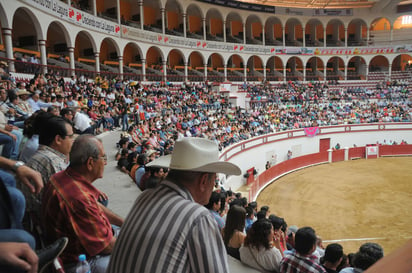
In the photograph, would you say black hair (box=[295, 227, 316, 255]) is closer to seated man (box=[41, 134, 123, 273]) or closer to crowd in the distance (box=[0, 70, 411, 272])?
crowd in the distance (box=[0, 70, 411, 272])

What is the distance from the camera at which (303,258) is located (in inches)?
115

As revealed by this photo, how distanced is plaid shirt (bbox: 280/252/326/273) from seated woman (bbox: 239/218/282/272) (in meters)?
0.12

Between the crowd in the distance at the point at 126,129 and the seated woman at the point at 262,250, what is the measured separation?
0.04ft

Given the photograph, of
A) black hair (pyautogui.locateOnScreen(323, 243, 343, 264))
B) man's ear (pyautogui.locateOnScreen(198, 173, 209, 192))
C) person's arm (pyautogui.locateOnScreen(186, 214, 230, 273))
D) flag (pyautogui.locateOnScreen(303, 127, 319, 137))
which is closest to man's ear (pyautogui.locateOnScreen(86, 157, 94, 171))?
man's ear (pyautogui.locateOnScreen(198, 173, 209, 192))

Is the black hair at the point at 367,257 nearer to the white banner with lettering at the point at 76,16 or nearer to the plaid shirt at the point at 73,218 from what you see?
the plaid shirt at the point at 73,218

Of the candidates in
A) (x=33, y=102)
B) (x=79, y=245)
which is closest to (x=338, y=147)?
(x=33, y=102)

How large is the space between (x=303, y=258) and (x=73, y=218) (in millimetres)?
2091

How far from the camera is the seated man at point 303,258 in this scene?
2.84 metres

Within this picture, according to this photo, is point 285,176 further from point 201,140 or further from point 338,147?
point 201,140

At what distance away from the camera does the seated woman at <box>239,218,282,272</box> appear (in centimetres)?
310

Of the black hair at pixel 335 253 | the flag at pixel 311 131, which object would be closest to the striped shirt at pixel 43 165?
the black hair at pixel 335 253

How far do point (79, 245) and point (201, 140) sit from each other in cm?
125

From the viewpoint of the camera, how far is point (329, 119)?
80.2 ft

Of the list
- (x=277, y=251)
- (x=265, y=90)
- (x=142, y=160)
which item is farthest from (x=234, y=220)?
(x=265, y=90)
